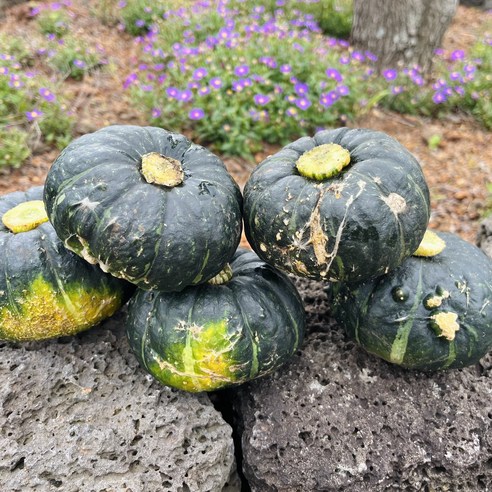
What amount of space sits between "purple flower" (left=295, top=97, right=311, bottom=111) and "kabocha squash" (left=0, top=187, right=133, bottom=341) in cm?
294

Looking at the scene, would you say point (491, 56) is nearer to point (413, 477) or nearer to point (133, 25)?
point (133, 25)

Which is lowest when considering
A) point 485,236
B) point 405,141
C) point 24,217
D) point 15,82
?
point 405,141

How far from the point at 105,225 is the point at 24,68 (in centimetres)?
460

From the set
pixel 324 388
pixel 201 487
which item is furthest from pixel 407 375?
pixel 201 487

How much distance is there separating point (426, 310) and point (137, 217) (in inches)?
48.7

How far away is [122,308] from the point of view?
9.17 feet

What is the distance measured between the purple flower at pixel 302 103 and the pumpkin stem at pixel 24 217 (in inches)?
115

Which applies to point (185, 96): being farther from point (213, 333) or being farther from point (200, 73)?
point (213, 333)

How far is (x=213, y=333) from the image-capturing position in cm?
213

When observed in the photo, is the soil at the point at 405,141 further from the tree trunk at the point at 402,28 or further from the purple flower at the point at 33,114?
the tree trunk at the point at 402,28

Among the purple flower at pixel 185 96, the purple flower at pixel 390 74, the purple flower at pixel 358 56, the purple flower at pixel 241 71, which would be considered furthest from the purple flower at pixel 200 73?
the purple flower at pixel 390 74

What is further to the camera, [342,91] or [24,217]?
[342,91]

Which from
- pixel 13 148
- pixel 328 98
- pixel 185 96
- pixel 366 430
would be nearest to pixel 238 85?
pixel 185 96

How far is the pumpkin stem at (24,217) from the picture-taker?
2.33 meters
